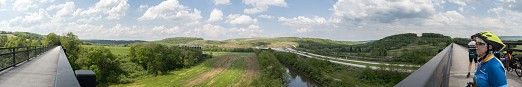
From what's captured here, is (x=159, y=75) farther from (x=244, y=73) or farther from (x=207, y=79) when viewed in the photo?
(x=244, y=73)

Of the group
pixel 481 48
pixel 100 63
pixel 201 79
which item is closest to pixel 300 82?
pixel 201 79

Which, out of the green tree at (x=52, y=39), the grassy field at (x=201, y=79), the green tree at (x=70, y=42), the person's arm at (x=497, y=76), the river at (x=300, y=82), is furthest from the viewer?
the grassy field at (x=201, y=79)

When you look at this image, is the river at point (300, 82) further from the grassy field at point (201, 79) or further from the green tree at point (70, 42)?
the green tree at point (70, 42)

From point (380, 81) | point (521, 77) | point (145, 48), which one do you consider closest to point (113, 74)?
point (145, 48)

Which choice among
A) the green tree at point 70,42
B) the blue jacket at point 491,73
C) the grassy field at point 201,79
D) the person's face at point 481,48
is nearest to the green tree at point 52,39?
the green tree at point 70,42

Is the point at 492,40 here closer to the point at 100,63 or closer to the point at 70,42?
the point at 100,63

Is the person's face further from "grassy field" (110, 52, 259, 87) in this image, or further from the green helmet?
"grassy field" (110, 52, 259, 87)
